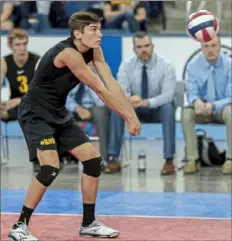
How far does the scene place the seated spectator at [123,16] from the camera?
590 inches

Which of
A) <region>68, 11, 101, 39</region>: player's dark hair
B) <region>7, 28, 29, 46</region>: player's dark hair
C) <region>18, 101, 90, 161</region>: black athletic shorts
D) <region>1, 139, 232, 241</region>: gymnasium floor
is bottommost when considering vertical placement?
<region>1, 139, 232, 241</region>: gymnasium floor

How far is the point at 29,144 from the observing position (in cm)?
774

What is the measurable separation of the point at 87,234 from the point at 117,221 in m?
0.57

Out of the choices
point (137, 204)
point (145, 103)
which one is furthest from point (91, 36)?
point (145, 103)

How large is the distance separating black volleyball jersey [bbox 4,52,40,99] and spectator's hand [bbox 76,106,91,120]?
34.9 inches

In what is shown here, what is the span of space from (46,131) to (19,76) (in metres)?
3.96

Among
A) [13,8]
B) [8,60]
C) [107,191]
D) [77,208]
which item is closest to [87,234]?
[77,208]

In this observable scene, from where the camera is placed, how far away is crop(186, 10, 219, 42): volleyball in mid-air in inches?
342

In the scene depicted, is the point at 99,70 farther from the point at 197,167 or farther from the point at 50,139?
the point at 197,167

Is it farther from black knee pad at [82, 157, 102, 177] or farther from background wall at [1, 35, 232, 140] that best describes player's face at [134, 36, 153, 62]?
black knee pad at [82, 157, 102, 177]

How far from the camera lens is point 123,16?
15.2 metres

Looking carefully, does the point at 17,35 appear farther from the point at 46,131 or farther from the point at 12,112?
the point at 46,131

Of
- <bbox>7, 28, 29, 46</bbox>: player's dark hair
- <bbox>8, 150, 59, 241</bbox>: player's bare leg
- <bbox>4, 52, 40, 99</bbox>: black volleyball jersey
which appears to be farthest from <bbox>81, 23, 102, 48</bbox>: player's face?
<bbox>4, 52, 40, 99</bbox>: black volleyball jersey

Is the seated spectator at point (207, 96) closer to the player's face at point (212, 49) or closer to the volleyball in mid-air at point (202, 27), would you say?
the player's face at point (212, 49)
